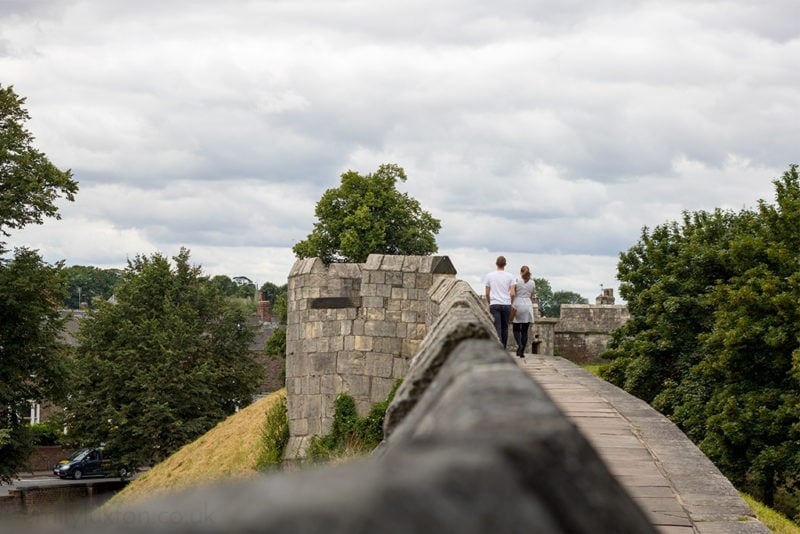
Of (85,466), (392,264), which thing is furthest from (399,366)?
(85,466)

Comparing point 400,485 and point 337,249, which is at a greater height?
point 337,249

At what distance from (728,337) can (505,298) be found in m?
8.87

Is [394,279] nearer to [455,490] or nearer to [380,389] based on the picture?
[380,389]

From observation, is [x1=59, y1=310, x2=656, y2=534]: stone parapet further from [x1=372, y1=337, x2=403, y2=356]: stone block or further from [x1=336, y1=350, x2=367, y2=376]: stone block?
[x1=336, y1=350, x2=367, y2=376]: stone block

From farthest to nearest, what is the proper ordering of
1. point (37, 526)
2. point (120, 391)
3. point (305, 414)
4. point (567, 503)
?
point (120, 391) < point (305, 414) < point (567, 503) < point (37, 526)

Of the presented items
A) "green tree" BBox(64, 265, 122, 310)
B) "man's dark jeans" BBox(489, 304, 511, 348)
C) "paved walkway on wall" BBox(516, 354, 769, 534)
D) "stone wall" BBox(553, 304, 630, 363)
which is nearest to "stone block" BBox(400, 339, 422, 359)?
"man's dark jeans" BBox(489, 304, 511, 348)

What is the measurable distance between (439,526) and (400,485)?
57 millimetres

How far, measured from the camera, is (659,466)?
289 inches

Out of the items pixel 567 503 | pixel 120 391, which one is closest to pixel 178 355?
pixel 120 391

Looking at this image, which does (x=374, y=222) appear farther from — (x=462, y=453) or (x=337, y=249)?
(x=462, y=453)

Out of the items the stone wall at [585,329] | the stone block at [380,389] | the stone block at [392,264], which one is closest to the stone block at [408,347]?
the stone block at [380,389]

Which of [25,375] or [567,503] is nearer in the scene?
[567,503]

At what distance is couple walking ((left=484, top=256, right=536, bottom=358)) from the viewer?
44.9 feet

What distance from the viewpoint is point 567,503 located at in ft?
3.80
